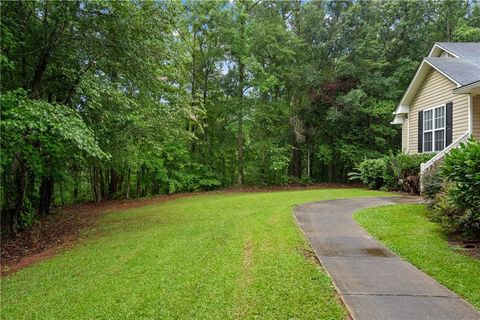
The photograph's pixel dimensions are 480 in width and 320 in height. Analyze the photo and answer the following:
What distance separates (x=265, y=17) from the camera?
62.5 feet

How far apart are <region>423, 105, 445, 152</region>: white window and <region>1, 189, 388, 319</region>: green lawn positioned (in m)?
8.22

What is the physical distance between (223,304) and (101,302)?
144 cm

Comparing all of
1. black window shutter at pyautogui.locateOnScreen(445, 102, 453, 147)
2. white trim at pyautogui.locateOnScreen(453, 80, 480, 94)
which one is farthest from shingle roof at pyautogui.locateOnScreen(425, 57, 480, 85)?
black window shutter at pyautogui.locateOnScreen(445, 102, 453, 147)

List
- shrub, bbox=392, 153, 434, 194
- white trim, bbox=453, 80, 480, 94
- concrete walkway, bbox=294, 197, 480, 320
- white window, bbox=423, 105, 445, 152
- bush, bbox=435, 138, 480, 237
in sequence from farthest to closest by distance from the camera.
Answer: white window, bbox=423, 105, 445, 152 < shrub, bbox=392, 153, 434, 194 < white trim, bbox=453, 80, 480, 94 < bush, bbox=435, 138, 480, 237 < concrete walkway, bbox=294, 197, 480, 320

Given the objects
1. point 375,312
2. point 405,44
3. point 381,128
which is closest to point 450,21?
point 405,44

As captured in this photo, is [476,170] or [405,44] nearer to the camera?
[476,170]

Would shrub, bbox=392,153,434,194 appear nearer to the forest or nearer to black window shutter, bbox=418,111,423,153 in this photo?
black window shutter, bbox=418,111,423,153

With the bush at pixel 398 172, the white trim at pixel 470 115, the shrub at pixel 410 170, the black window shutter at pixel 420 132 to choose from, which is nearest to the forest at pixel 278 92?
the black window shutter at pixel 420 132

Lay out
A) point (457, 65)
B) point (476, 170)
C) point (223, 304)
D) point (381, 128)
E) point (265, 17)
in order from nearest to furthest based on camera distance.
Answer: point (223, 304), point (476, 170), point (457, 65), point (381, 128), point (265, 17)

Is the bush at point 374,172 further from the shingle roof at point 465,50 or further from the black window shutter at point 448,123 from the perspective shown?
the shingle roof at point 465,50

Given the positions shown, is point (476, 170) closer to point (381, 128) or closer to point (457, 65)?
point (457, 65)

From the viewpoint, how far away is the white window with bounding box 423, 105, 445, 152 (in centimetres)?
1180

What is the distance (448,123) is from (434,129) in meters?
0.96

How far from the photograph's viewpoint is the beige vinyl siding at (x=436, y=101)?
10664 mm
